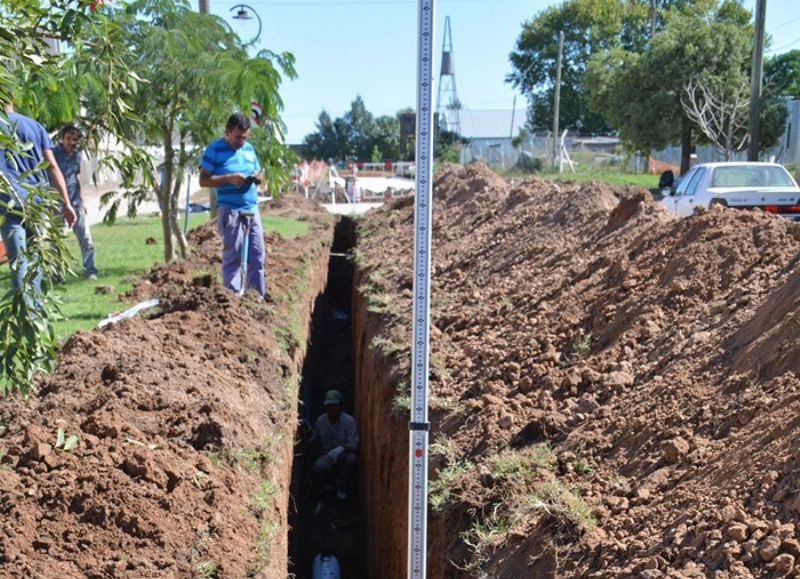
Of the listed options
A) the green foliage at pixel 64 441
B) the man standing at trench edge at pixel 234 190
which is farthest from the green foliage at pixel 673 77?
the green foliage at pixel 64 441

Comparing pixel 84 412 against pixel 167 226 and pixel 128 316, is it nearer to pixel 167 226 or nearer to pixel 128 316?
pixel 128 316

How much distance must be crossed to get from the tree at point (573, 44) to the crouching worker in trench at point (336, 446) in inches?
2014

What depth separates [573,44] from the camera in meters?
60.0

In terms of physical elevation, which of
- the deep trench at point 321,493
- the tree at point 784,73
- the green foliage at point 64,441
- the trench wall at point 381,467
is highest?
the tree at point 784,73

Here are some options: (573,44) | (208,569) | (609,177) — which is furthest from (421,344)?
(573,44)

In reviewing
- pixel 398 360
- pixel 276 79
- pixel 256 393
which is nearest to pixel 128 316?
pixel 256 393

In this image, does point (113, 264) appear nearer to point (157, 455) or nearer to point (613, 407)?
point (157, 455)

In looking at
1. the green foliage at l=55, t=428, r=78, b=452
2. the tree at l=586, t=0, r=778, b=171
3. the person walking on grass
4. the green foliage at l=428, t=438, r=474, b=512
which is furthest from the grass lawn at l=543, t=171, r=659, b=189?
the green foliage at l=55, t=428, r=78, b=452

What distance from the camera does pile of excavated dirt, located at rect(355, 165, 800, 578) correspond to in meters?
3.74

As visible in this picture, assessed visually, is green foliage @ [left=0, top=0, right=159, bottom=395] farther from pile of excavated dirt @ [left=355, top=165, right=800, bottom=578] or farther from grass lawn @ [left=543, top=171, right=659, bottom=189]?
grass lawn @ [left=543, top=171, right=659, bottom=189]

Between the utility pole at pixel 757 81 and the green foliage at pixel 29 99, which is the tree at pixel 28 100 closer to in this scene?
the green foliage at pixel 29 99

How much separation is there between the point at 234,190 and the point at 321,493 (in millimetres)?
3306

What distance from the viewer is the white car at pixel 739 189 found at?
1264 cm

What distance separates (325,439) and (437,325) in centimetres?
235
